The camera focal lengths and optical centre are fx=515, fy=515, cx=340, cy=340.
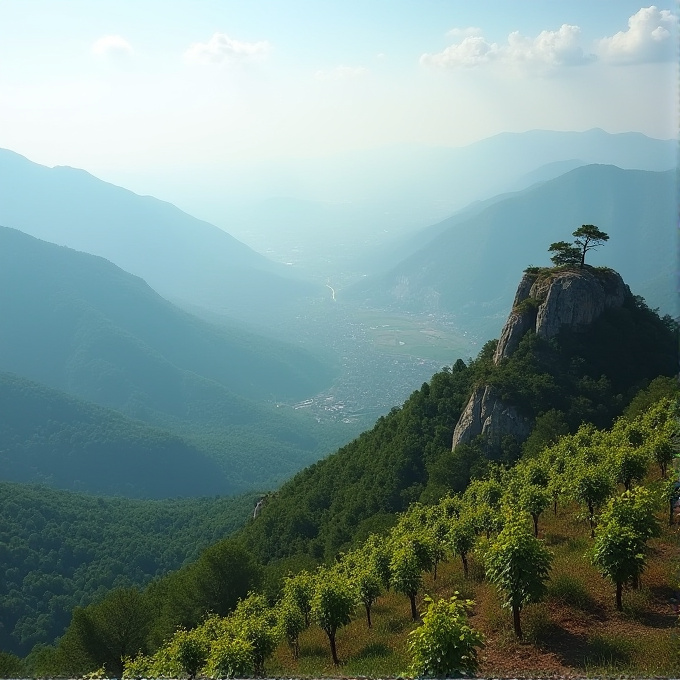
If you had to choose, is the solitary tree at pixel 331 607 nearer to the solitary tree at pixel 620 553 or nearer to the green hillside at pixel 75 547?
the solitary tree at pixel 620 553

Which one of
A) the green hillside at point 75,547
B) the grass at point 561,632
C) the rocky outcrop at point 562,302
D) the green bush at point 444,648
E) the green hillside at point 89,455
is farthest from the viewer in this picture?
the green hillside at point 89,455

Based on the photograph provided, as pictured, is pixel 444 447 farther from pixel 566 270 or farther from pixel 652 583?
pixel 652 583

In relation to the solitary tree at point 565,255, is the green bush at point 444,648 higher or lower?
lower

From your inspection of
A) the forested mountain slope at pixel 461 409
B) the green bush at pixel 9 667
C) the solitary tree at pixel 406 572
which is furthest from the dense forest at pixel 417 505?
the green bush at pixel 9 667

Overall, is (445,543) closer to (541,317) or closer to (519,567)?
(519,567)

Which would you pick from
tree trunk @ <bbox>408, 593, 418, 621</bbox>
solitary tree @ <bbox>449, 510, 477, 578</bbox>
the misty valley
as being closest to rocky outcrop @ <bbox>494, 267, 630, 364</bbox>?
the misty valley

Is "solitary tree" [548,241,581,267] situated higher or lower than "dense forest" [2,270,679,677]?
higher

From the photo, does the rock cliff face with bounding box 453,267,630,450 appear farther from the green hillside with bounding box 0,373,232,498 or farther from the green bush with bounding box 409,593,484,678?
the green hillside with bounding box 0,373,232,498

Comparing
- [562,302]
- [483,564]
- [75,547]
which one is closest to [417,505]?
[483,564]
